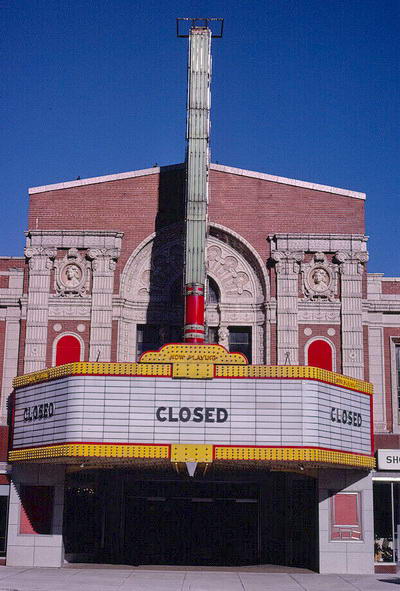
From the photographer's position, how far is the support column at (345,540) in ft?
94.5

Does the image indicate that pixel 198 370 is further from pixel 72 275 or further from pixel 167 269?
pixel 72 275

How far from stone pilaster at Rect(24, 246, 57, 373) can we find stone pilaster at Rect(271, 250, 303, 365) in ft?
28.2

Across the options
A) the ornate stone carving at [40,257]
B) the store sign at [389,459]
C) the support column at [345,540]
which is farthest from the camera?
the ornate stone carving at [40,257]

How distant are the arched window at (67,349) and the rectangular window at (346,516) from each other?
10610 mm

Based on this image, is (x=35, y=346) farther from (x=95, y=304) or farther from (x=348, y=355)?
(x=348, y=355)

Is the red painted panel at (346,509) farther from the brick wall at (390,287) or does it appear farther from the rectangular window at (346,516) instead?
the brick wall at (390,287)

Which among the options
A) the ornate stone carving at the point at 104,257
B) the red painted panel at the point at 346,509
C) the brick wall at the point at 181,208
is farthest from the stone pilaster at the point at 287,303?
the ornate stone carving at the point at 104,257

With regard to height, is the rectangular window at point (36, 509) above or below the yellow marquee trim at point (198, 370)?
below

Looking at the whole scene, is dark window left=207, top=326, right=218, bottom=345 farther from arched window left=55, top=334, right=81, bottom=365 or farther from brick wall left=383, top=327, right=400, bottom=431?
brick wall left=383, top=327, right=400, bottom=431

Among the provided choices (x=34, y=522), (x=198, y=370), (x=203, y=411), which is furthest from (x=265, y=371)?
(x=34, y=522)

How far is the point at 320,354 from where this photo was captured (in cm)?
3181

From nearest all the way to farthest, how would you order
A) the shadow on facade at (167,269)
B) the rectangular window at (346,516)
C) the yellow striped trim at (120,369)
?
the yellow striped trim at (120,369) → the rectangular window at (346,516) → the shadow on facade at (167,269)

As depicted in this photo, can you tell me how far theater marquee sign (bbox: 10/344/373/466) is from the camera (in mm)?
26078

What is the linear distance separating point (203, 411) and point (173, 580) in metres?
5.35
